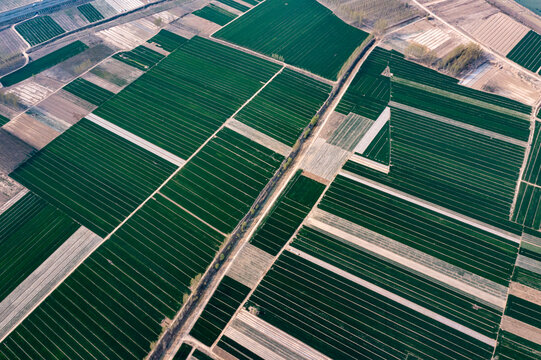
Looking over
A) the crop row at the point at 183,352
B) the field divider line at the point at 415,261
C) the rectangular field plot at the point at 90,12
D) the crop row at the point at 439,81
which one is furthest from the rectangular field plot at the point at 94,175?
the crop row at the point at 439,81

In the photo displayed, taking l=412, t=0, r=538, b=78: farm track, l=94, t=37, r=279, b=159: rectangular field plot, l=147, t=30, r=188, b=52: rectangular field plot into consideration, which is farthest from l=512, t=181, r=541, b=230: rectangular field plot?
l=147, t=30, r=188, b=52: rectangular field plot

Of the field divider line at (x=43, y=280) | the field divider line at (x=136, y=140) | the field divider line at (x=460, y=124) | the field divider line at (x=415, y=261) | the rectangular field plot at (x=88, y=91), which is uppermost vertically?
the field divider line at (x=460, y=124)

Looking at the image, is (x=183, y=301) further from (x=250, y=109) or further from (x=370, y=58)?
(x=370, y=58)

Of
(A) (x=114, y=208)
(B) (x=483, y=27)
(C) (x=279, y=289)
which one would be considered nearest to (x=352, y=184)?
(C) (x=279, y=289)

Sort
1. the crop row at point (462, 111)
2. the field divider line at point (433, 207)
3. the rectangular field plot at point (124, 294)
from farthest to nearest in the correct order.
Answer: the crop row at point (462, 111) < the field divider line at point (433, 207) < the rectangular field plot at point (124, 294)

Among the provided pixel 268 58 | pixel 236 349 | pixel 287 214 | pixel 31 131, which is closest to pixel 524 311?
pixel 287 214

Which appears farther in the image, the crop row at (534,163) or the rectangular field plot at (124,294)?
the crop row at (534,163)

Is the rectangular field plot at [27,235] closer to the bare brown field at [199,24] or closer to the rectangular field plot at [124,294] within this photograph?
the rectangular field plot at [124,294]

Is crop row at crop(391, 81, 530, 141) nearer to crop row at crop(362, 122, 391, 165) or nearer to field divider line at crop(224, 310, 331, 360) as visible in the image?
crop row at crop(362, 122, 391, 165)
